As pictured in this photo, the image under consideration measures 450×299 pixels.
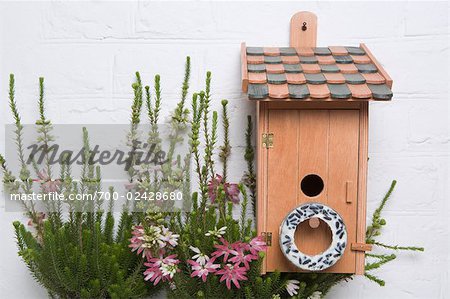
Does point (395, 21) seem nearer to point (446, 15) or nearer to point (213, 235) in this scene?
point (446, 15)

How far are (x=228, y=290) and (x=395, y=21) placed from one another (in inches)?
32.8

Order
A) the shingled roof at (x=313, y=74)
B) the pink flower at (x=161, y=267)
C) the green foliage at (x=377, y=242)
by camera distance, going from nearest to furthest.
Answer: the shingled roof at (x=313, y=74) → the pink flower at (x=161, y=267) → the green foliage at (x=377, y=242)

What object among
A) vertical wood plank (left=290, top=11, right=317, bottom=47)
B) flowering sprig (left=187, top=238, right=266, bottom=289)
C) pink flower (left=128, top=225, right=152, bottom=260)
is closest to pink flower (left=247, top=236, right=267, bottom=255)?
flowering sprig (left=187, top=238, right=266, bottom=289)

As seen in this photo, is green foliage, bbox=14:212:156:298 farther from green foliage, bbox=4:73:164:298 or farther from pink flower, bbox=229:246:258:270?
pink flower, bbox=229:246:258:270

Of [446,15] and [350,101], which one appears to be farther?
[446,15]

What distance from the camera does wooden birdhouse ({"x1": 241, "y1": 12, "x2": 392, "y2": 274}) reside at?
1.12 metres

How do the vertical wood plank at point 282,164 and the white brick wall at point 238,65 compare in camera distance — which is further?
the white brick wall at point 238,65

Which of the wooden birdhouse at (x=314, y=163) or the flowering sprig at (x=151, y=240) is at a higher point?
the wooden birdhouse at (x=314, y=163)

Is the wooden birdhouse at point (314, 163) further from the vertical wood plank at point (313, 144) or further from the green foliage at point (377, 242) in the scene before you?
the green foliage at point (377, 242)

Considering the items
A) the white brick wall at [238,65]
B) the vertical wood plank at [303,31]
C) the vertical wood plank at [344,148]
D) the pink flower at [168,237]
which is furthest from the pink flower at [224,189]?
the vertical wood plank at [303,31]

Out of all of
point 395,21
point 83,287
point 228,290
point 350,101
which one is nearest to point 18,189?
point 83,287

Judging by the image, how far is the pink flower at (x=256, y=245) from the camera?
1128 millimetres

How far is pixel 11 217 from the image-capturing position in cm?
141

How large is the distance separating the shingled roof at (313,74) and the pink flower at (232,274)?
392 mm
